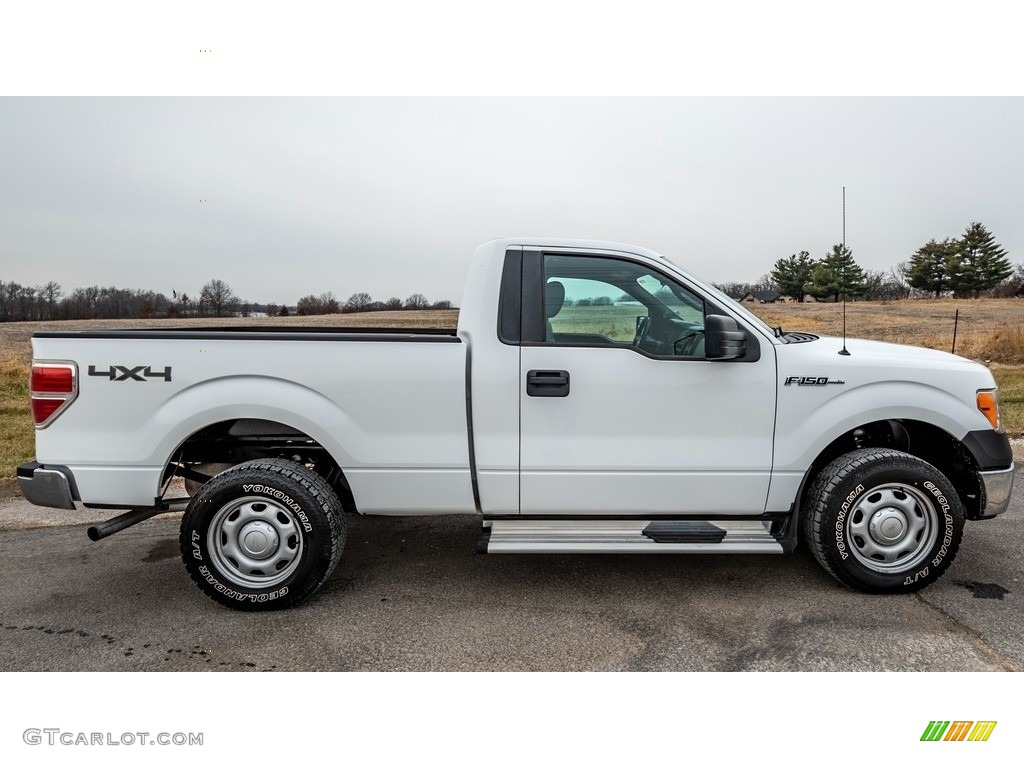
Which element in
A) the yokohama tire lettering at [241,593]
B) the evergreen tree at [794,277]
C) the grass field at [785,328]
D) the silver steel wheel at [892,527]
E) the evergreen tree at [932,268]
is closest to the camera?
the yokohama tire lettering at [241,593]

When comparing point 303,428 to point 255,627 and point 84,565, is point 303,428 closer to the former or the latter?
point 255,627

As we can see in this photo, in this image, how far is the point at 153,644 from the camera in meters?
3.20

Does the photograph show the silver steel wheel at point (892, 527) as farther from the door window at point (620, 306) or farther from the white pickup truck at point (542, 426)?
the door window at point (620, 306)

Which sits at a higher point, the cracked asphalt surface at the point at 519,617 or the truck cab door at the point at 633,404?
the truck cab door at the point at 633,404

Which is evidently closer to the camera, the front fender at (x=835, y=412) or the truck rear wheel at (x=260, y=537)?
the truck rear wheel at (x=260, y=537)

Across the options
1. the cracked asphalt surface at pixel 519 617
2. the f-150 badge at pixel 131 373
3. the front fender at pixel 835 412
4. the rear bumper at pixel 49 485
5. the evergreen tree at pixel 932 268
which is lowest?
the cracked asphalt surface at pixel 519 617

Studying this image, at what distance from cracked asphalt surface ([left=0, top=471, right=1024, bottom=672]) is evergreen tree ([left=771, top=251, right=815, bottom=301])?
9476 mm

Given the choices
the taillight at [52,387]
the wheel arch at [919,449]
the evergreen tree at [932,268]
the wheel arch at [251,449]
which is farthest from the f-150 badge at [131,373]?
the evergreen tree at [932,268]

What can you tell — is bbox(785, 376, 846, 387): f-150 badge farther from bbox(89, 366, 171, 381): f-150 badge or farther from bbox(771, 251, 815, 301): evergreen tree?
bbox(771, 251, 815, 301): evergreen tree

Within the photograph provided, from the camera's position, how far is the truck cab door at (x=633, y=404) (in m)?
3.54

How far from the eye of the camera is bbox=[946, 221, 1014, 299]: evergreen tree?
55438 mm

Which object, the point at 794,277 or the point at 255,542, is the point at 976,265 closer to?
the point at 794,277

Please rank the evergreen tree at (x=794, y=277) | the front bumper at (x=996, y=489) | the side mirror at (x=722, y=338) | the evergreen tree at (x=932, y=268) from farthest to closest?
1. the evergreen tree at (x=932, y=268)
2. the evergreen tree at (x=794, y=277)
3. the front bumper at (x=996, y=489)
4. the side mirror at (x=722, y=338)

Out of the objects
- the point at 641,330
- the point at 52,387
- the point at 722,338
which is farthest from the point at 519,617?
the point at 52,387
